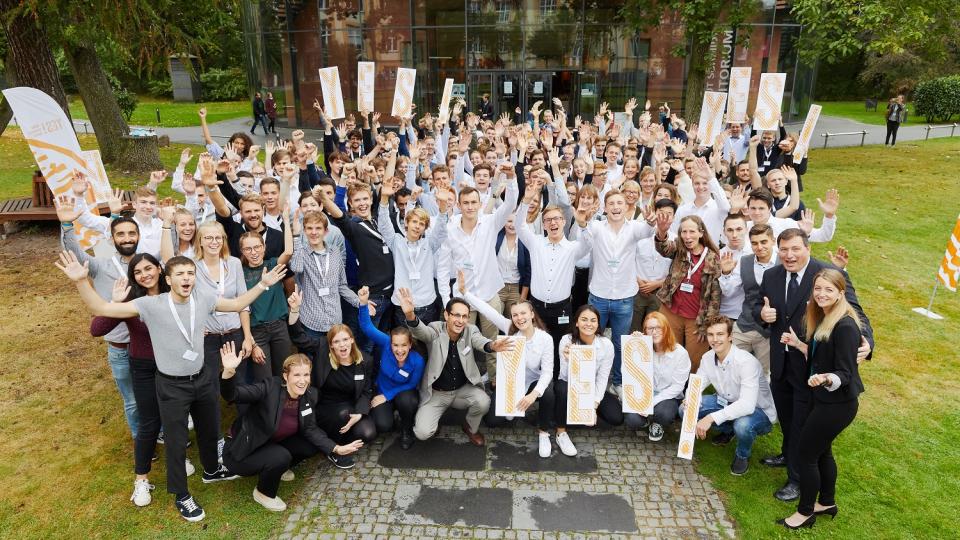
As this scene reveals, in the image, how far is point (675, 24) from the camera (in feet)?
76.1

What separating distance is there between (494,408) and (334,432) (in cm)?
158

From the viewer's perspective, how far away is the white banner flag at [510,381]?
5.49 m

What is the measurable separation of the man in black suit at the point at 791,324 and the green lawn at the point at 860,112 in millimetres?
31283

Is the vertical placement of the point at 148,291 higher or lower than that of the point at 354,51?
lower

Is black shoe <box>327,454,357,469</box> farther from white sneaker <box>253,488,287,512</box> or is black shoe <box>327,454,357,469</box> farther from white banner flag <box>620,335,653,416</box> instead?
white banner flag <box>620,335,653,416</box>

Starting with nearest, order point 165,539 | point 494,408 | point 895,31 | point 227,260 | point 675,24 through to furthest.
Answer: point 165,539
point 227,260
point 494,408
point 895,31
point 675,24

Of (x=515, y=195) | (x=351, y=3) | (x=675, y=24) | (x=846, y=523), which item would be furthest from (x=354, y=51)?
(x=846, y=523)

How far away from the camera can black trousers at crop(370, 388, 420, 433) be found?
5.65 m

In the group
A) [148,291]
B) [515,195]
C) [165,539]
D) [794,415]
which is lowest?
[165,539]

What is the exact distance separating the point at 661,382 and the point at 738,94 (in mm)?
7972

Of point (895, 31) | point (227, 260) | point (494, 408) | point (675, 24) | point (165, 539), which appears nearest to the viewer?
point (165, 539)

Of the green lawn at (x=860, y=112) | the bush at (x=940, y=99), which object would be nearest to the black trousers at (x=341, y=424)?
the green lawn at (x=860, y=112)

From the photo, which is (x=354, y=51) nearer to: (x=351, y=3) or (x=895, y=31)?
(x=351, y=3)

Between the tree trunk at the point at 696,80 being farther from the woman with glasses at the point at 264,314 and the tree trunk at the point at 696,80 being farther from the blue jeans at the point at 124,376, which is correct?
the blue jeans at the point at 124,376
